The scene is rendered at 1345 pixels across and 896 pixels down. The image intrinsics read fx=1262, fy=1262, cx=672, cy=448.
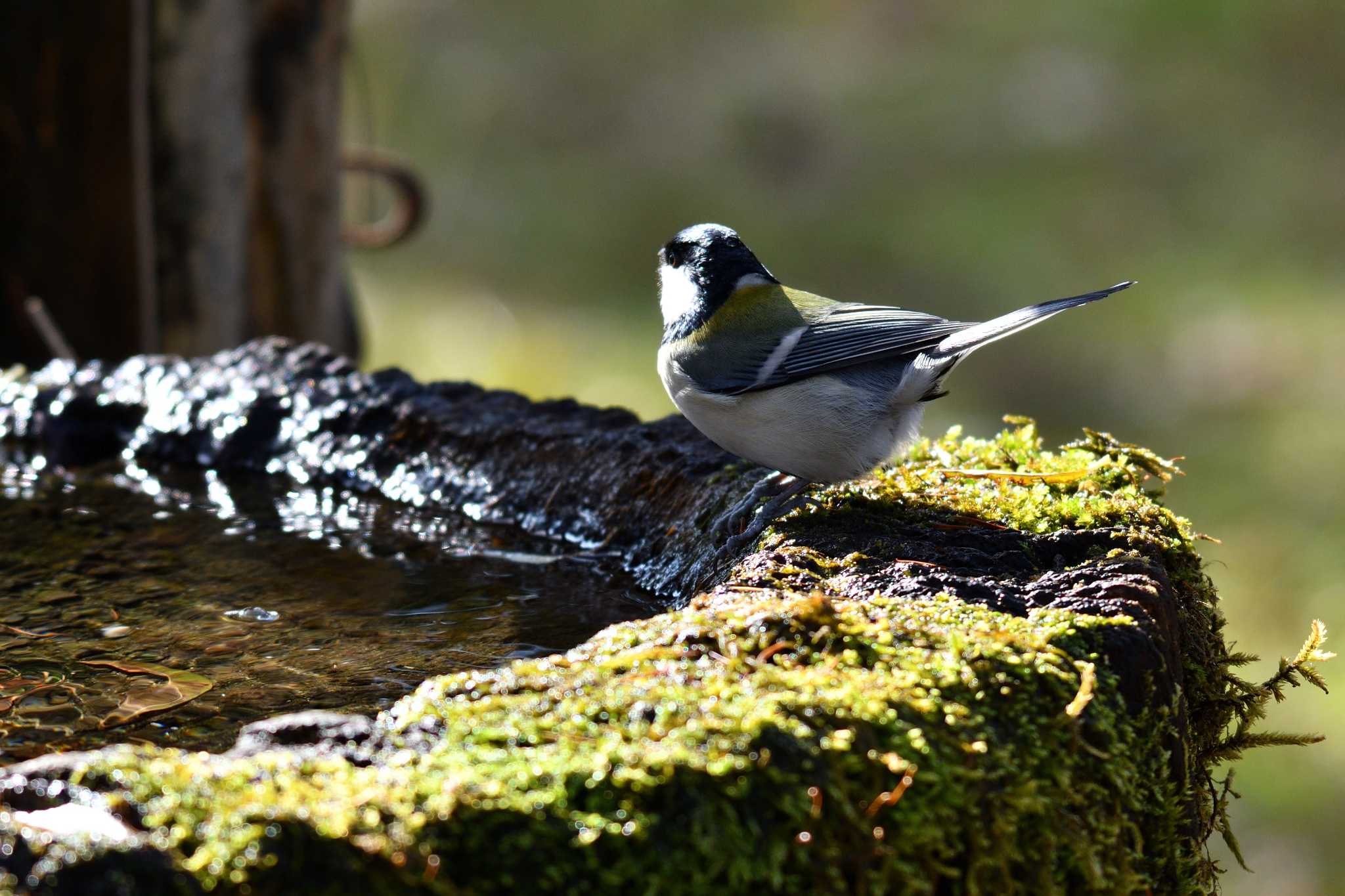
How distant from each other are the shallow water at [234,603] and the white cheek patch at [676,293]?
83 centimetres

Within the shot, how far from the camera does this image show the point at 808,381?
3086 mm

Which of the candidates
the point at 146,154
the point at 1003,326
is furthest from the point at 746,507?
the point at 146,154

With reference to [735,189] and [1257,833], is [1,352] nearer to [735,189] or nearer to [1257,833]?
[1257,833]

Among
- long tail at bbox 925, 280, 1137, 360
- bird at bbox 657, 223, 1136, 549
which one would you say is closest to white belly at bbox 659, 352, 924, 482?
bird at bbox 657, 223, 1136, 549

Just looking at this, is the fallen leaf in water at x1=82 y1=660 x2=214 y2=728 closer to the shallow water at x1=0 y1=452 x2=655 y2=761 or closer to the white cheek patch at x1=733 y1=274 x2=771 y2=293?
the shallow water at x1=0 y1=452 x2=655 y2=761

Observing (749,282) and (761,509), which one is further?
(749,282)

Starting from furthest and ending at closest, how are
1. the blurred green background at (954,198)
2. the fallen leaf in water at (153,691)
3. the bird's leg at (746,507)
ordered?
the blurred green background at (954,198), the bird's leg at (746,507), the fallen leaf in water at (153,691)

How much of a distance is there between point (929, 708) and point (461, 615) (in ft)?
4.36

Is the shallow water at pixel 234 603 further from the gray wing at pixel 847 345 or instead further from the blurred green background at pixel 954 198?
the blurred green background at pixel 954 198

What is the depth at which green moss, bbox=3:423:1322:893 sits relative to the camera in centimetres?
142

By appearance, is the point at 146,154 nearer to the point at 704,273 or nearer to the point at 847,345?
the point at 704,273

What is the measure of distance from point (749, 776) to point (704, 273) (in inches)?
88.6

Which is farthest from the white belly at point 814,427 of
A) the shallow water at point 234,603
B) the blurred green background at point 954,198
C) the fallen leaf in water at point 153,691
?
the blurred green background at point 954,198

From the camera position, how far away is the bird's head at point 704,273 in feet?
11.6
